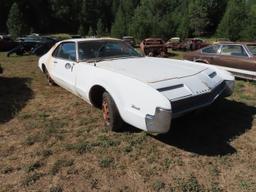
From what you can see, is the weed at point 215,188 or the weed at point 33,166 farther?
the weed at point 33,166

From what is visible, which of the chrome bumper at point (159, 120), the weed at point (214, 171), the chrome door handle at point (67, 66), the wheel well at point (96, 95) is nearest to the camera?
the weed at point (214, 171)

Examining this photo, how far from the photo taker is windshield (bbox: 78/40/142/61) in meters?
5.53

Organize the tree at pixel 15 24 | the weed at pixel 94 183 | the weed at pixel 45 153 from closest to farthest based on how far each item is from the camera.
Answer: the weed at pixel 94 183
the weed at pixel 45 153
the tree at pixel 15 24

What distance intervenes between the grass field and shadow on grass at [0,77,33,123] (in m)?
0.06

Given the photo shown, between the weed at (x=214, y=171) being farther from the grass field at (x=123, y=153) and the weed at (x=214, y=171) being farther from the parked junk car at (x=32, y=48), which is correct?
the parked junk car at (x=32, y=48)

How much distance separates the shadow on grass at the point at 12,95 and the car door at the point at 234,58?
217 inches

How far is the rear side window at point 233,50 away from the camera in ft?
27.9

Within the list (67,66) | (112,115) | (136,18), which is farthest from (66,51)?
(136,18)

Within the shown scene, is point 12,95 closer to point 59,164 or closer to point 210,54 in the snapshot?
point 59,164

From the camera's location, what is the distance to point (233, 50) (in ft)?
29.0

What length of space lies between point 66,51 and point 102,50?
93 cm

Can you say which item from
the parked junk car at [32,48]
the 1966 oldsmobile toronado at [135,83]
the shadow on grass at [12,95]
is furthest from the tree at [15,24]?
the 1966 oldsmobile toronado at [135,83]

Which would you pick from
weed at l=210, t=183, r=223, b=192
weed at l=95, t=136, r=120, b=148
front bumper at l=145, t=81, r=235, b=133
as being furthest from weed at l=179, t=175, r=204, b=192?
weed at l=95, t=136, r=120, b=148

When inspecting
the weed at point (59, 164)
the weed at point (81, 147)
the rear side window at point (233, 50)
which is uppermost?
the rear side window at point (233, 50)
